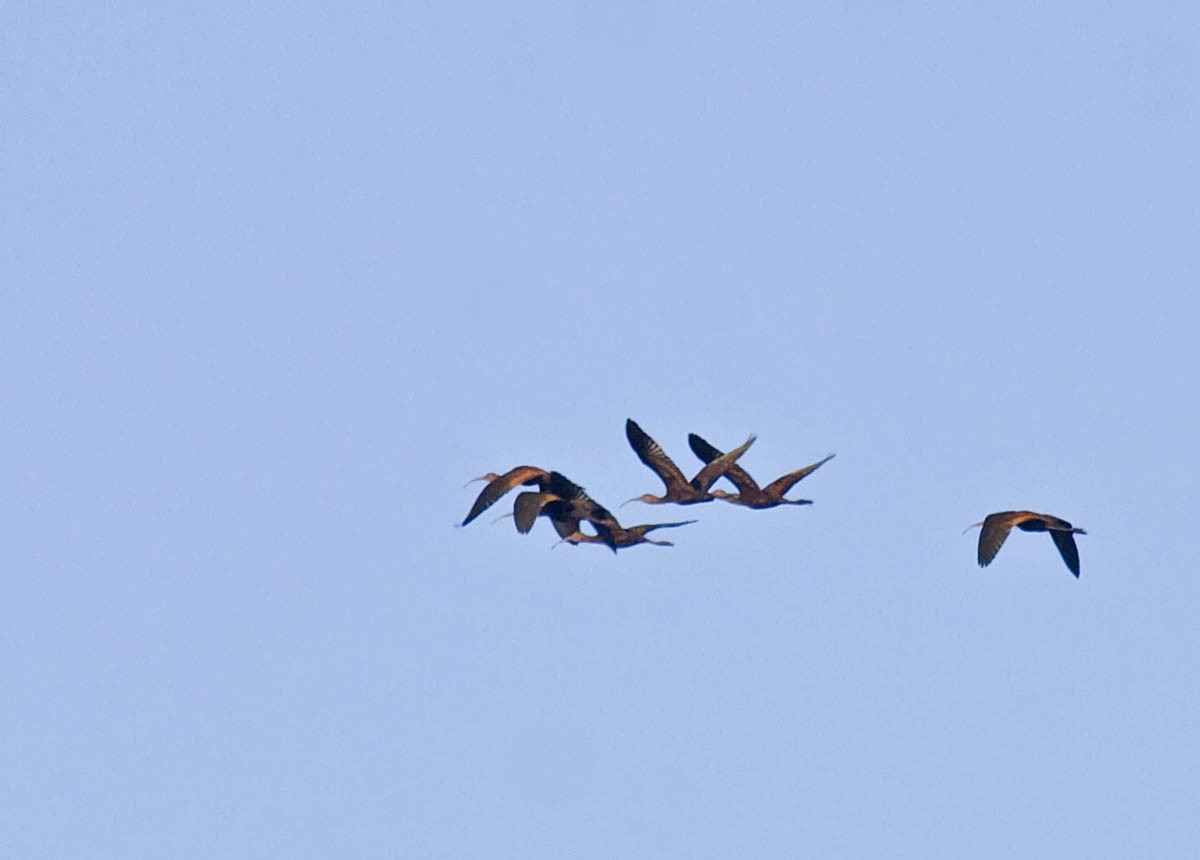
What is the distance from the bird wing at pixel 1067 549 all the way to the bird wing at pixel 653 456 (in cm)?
640

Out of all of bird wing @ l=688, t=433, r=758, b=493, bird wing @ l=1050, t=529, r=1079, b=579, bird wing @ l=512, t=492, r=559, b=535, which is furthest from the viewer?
bird wing @ l=688, t=433, r=758, b=493

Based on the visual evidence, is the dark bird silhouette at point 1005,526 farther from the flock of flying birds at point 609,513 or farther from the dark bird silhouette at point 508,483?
the dark bird silhouette at point 508,483

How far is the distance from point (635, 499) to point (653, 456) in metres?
0.98

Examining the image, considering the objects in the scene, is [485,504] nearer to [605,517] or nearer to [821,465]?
[605,517]

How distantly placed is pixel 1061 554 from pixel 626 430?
25.2ft

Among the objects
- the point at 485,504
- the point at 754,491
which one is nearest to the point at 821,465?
the point at 754,491

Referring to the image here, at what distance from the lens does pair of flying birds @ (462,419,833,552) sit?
4788 cm

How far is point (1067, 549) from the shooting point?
161 ft

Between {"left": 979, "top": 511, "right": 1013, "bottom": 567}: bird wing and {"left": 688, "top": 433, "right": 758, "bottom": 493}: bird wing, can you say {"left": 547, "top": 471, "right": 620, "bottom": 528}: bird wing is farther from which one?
{"left": 979, "top": 511, "right": 1013, "bottom": 567}: bird wing

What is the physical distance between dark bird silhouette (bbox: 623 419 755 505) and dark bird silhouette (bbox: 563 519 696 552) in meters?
1.58

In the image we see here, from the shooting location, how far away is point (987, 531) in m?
48.2

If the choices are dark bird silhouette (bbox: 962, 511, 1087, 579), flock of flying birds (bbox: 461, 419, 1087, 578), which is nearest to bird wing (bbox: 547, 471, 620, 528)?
flock of flying birds (bbox: 461, 419, 1087, 578)

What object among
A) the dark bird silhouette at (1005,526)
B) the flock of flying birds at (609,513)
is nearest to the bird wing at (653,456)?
the flock of flying birds at (609,513)

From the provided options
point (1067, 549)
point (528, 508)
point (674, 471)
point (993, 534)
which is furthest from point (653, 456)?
point (1067, 549)
